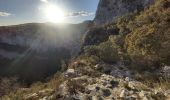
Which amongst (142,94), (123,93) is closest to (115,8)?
(123,93)

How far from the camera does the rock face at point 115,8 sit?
95.6 m

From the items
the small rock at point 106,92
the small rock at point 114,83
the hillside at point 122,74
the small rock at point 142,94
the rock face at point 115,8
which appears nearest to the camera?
the small rock at point 142,94

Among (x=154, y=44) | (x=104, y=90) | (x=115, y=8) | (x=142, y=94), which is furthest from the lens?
(x=115, y=8)

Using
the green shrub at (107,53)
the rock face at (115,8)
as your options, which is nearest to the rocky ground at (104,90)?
the green shrub at (107,53)

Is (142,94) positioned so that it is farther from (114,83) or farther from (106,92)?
(114,83)

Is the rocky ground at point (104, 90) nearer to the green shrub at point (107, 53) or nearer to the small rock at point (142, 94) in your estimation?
the small rock at point (142, 94)

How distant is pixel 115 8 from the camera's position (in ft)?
396

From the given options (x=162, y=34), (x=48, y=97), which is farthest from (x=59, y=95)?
(x=162, y=34)

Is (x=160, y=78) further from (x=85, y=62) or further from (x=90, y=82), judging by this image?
(x=85, y=62)

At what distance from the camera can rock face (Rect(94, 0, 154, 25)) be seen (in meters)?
95.6

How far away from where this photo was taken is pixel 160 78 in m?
23.7

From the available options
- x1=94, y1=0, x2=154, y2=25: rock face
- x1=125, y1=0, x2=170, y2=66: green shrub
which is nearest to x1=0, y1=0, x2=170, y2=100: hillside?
x1=125, y1=0, x2=170, y2=66: green shrub

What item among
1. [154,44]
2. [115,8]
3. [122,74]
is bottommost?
[122,74]

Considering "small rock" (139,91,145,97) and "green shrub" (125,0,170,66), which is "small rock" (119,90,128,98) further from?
"green shrub" (125,0,170,66)
